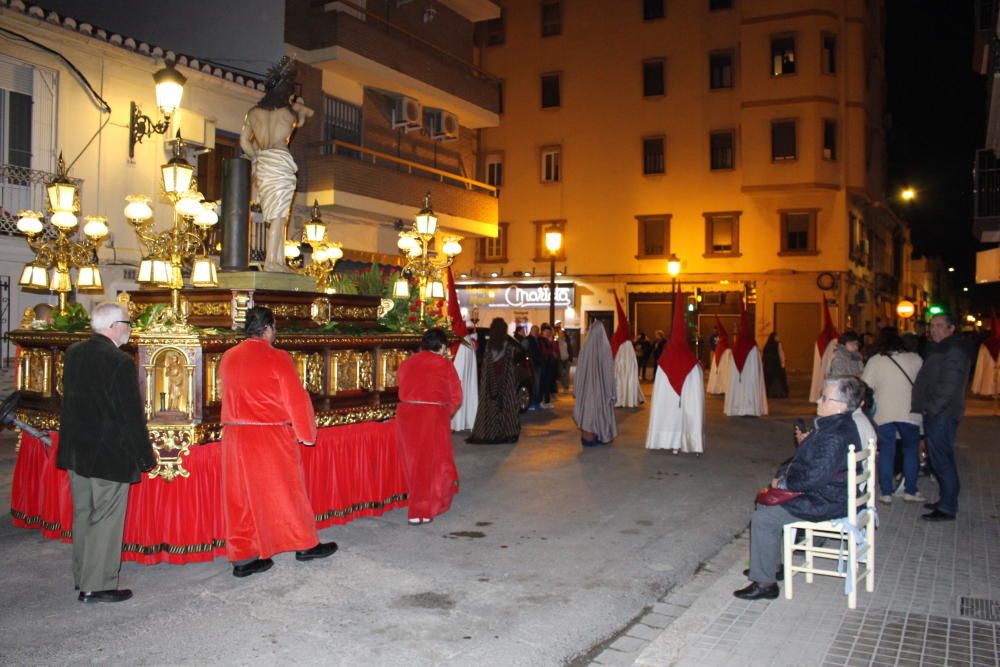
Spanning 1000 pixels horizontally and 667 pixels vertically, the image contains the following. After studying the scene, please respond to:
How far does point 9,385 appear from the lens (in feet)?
49.5

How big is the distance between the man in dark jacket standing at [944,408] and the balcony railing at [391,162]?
16128mm

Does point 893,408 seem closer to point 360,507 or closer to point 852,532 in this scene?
point 852,532

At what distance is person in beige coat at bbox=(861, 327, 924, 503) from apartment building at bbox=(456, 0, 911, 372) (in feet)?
76.4

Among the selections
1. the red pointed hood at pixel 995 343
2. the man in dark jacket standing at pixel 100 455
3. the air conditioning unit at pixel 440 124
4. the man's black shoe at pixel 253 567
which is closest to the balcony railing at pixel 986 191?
the red pointed hood at pixel 995 343

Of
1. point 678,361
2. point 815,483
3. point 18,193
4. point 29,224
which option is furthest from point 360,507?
point 18,193

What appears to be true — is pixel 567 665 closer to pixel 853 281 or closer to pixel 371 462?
pixel 371 462

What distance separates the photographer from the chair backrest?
218 inches

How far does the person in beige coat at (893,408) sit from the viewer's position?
8.71 meters

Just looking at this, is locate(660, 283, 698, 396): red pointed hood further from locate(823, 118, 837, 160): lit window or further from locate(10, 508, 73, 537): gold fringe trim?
locate(823, 118, 837, 160): lit window

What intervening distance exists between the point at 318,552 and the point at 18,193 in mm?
12718

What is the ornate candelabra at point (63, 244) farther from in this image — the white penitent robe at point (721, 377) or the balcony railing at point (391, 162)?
the white penitent robe at point (721, 377)

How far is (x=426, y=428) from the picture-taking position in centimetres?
805

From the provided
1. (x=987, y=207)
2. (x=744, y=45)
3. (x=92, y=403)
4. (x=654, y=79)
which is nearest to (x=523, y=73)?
(x=654, y=79)

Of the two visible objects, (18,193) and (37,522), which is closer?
(37,522)
